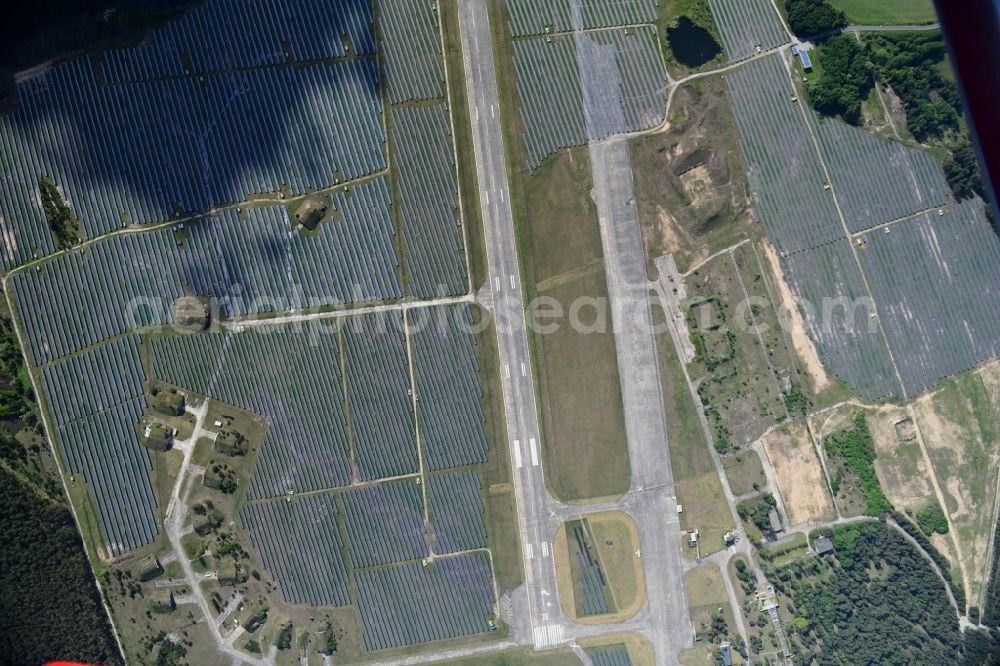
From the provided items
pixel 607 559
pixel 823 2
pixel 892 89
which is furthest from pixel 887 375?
pixel 823 2

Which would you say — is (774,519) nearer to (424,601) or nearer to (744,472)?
(744,472)

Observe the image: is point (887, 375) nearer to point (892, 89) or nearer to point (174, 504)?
point (892, 89)

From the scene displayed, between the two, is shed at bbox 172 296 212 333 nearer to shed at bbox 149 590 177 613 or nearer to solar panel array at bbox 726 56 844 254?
shed at bbox 149 590 177 613

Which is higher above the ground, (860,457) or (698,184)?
(698,184)

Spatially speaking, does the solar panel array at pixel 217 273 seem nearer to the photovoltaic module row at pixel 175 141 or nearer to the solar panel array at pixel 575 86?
the photovoltaic module row at pixel 175 141

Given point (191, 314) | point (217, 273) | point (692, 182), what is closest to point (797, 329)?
point (692, 182)

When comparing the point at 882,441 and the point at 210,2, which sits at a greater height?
the point at 210,2

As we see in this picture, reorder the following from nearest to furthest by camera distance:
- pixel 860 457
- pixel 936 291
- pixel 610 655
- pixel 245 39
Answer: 1. pixel 245 39
2. pixel 610 655
3. pixel 860 457
4. pixel 936 291

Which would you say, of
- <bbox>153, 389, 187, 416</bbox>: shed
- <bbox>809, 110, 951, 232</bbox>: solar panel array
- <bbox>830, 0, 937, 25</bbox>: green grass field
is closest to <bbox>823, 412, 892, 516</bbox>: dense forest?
<bbox>809, 110, 951, 232</bbox>: solar panel array
